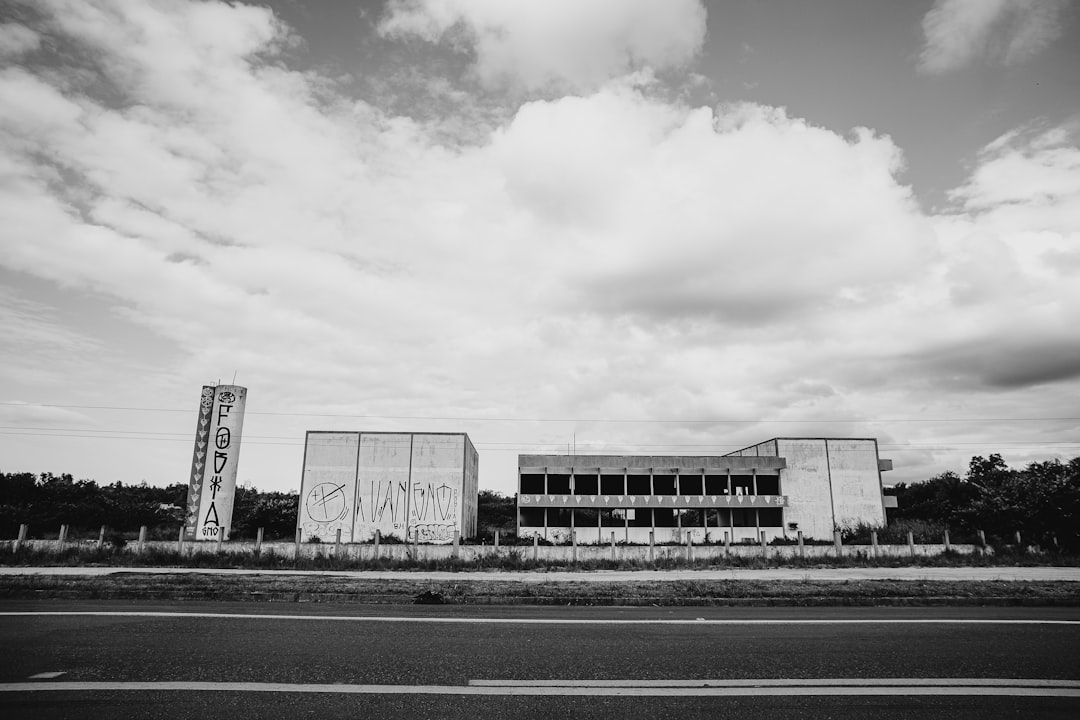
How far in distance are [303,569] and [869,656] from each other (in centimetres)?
1575

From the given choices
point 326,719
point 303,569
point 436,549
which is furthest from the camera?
point 436,549

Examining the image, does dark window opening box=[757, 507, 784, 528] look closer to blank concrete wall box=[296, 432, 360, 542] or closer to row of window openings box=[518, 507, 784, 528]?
row of window openings box=[518, 507, 784, 528]

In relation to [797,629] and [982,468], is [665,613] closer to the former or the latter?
[797,629]

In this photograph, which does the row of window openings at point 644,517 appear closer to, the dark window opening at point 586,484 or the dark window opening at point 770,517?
the dark window opening at point 770,517

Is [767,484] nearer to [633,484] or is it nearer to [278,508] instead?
[633,484]

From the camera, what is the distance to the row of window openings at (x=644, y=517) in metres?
48.9

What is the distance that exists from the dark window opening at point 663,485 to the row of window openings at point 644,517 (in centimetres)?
317

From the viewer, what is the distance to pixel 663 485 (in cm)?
5791

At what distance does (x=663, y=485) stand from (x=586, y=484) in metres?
8.79

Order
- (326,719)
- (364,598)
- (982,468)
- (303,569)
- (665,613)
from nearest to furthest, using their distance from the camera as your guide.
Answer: (326,719) < (665,613) < (364,598) < (303,569) < (982,468)

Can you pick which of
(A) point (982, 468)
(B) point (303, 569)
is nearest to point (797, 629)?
(B) point (303, 569)

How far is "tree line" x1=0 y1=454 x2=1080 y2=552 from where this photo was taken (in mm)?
26719

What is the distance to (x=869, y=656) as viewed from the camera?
6328 mm

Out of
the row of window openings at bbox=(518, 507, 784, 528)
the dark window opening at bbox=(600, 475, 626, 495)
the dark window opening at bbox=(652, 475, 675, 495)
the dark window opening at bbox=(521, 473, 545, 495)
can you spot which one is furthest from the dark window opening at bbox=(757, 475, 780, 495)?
the dark window opening at bbox=(521, 473, 545, 495)
